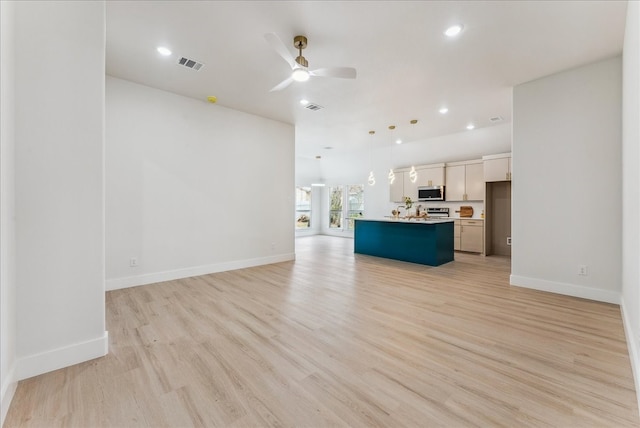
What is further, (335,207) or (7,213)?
(335,207)

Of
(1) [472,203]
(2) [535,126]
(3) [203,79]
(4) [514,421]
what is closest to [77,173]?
(3) [203,79]

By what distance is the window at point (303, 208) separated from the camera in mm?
11633

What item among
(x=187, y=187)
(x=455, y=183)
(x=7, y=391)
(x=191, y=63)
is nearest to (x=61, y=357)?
(x=7, y=391)

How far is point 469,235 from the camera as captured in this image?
24.4ft

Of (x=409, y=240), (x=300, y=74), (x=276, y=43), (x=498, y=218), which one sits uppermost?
(x=276, y=43)

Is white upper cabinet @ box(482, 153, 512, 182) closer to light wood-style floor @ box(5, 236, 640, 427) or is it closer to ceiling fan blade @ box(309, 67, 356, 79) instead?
light wood-style floor @ box(5, 236, 640, 427)

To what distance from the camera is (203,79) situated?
4141mm

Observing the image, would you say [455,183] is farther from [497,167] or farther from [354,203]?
[354,203]

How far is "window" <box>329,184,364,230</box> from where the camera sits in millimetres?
10805

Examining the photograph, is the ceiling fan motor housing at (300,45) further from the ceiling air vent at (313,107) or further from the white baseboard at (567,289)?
the white baseboard at (567,289)

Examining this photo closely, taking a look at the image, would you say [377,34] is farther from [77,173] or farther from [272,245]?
[272,245]

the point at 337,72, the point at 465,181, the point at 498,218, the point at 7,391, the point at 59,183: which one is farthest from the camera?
the point at 465,181

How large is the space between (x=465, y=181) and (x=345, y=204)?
474 centimetres

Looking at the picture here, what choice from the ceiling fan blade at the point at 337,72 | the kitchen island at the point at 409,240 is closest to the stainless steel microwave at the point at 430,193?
the kitchen island at the point at 409,240
